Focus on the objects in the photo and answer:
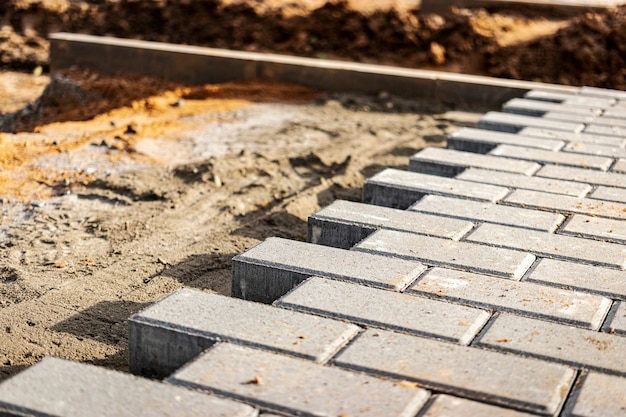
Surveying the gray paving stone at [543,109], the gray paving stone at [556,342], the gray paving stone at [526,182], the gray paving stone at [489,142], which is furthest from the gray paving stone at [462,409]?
the gray paving stone at [543,109]

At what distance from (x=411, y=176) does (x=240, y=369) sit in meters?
2.09

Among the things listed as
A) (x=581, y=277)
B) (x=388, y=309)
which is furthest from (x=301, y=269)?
(x=581, y=277)

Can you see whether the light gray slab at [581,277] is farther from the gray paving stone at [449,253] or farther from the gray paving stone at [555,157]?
the gray paving stone at [555,157]

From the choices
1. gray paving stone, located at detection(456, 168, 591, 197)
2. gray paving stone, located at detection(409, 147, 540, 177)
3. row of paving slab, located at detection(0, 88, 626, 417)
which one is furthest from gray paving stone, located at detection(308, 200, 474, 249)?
gray paving stone, located at detection(409, 147, 540, 177)

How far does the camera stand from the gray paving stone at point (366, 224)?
341cm

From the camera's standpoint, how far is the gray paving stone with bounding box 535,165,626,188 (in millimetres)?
4168

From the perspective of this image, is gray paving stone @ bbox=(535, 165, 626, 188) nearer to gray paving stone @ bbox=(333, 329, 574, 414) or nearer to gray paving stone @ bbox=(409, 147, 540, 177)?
gray paving stone @ bbox=(409, 147, 540, 177)

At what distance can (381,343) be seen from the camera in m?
2.44

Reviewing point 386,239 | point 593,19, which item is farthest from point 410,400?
point 593,19

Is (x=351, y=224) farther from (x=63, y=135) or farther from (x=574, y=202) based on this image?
(x=63, y=135)

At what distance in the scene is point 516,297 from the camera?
109 inches

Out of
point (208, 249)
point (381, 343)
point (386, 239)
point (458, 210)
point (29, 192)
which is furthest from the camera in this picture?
point (29, 192)

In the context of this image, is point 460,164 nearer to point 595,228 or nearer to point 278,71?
point 595,228

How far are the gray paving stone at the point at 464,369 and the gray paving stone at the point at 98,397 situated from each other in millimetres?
406
